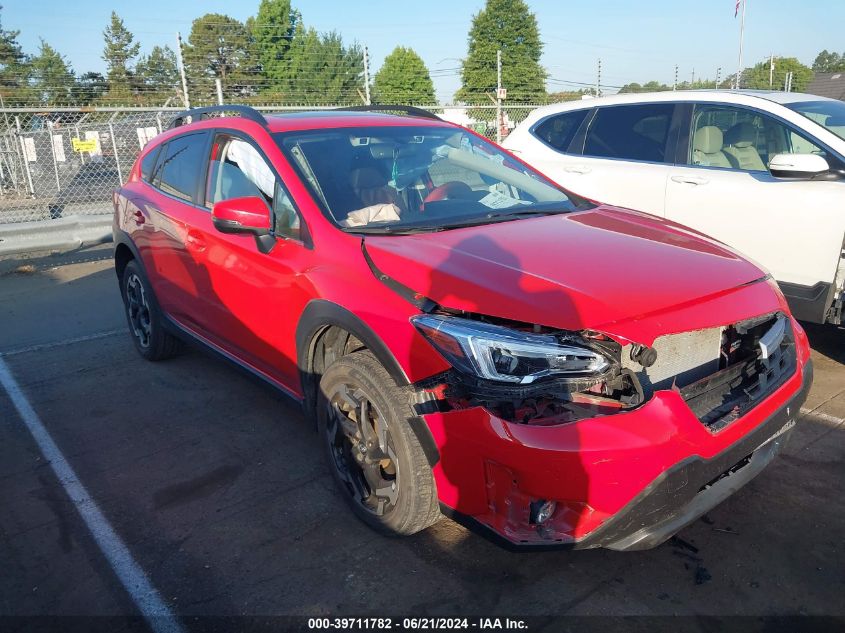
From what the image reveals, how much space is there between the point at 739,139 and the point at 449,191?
9.08ft

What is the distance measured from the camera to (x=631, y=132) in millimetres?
5840

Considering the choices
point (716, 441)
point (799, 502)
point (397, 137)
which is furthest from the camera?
point (397, 137)

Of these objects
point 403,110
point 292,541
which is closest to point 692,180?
point 403,110

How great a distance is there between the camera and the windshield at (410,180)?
11.1 ft

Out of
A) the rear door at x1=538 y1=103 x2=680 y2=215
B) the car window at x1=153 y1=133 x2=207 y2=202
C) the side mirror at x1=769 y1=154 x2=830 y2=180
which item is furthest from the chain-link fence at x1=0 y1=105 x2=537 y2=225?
the side mirror at x1=769 y1=154 x2=830 y2=180

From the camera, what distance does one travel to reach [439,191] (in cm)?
370

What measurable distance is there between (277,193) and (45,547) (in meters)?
1.92

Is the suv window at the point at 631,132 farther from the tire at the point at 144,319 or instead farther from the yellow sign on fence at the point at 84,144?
the yellow sign on fence at the point at 84,144

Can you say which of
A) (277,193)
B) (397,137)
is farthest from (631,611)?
(397,137)

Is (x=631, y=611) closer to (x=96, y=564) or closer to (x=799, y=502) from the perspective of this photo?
(x=799, y=502)

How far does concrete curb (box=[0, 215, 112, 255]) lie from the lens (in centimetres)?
918

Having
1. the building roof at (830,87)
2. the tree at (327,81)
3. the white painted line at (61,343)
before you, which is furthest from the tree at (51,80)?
the building roof at (830,87)

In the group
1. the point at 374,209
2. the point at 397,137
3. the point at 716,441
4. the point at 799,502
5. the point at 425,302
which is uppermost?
the point at 397,137

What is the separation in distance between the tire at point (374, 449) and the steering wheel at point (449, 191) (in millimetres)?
1043
